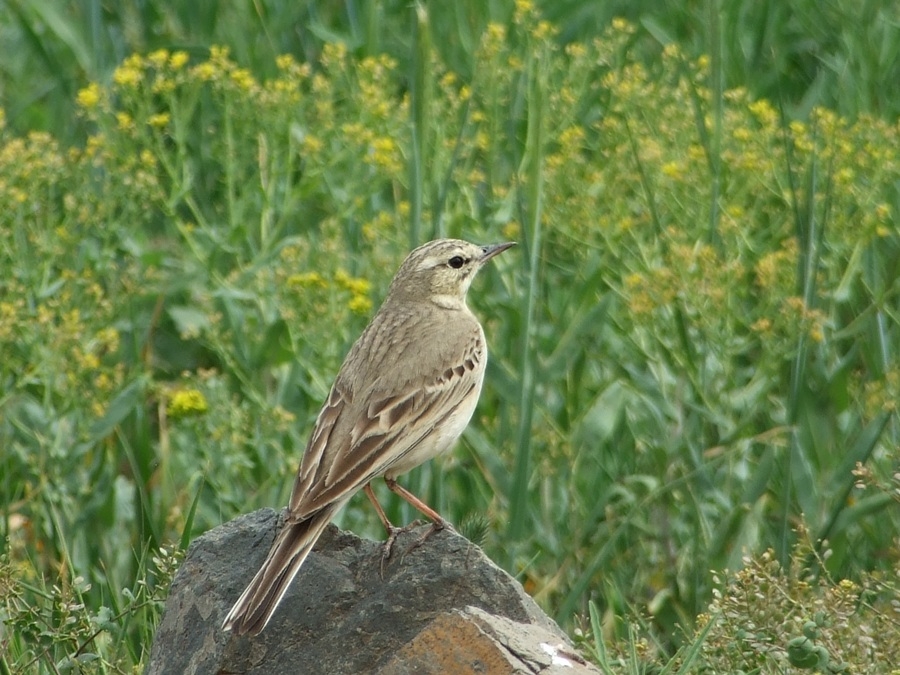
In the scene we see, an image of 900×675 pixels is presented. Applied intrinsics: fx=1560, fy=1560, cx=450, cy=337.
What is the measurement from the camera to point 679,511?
21.8 feet

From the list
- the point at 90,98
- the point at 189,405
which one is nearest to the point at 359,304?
the point at 189,405

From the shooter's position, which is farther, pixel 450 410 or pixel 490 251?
pixel 490 251

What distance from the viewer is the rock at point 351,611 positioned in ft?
13.1

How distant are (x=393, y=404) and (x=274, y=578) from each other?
1.11 m

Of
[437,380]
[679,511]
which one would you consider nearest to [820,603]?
[437,380]

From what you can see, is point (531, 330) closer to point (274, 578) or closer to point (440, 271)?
point (440, 271)

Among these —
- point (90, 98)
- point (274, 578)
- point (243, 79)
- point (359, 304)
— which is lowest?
point (359, 304)

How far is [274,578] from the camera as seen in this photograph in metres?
4.21

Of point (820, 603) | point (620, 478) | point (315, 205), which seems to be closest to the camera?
point (820, 603)

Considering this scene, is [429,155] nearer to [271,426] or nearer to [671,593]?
[271,426]

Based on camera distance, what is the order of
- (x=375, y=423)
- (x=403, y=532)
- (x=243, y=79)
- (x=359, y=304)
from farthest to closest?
(x=243, y=79), (x=359, y=304), (x=375, y=423), (x=403, y=532)

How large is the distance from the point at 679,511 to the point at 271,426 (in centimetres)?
177

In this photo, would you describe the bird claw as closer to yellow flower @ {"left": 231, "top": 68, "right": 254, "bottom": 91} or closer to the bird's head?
the bird's head

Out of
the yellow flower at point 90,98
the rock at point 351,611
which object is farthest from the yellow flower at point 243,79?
the rock at point 351,611
